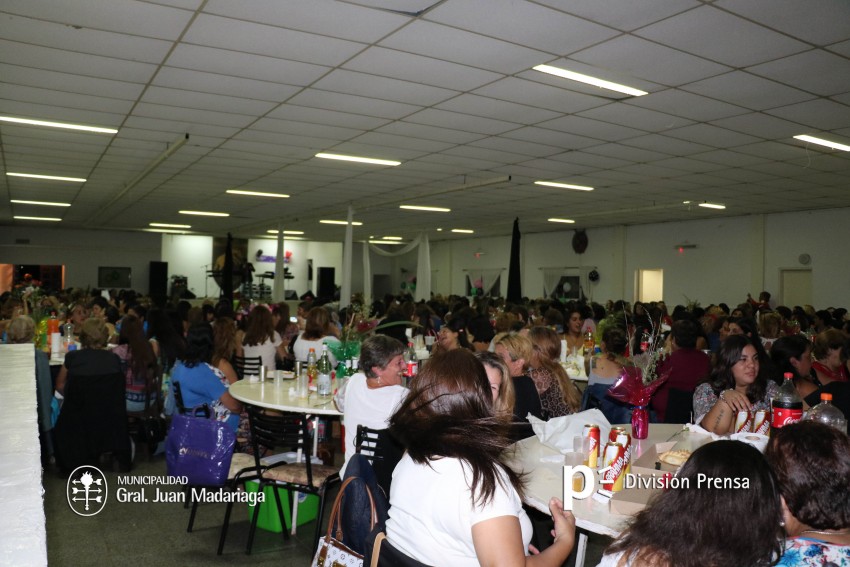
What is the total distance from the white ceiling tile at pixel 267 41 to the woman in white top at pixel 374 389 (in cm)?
196

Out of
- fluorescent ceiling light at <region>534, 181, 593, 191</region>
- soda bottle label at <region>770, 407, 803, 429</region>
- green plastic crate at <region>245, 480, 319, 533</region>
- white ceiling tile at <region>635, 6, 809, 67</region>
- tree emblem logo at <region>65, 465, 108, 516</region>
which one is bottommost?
tree emblem logo at <region>65, 465, 108, 516</region>

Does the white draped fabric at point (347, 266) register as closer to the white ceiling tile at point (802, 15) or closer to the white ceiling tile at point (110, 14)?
the white ceiling tile at point (110, 14)

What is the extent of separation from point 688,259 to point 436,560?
1425 cm

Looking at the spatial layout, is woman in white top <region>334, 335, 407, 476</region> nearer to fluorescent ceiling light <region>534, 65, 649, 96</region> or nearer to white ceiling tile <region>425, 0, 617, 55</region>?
white ceiling tile <region>425, 0, 617, 55</region>

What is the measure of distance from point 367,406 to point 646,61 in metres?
2.98

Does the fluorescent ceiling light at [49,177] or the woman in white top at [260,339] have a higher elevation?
the fluorescent ceiling light at [49,177]

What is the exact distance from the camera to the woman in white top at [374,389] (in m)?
3.60

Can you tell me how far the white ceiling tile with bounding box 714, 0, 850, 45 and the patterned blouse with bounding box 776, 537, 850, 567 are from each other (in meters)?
2.92

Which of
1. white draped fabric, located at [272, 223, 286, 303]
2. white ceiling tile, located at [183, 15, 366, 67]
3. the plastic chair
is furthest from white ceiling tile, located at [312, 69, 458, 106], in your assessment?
white draped fabric, located at [272, 223, 286, 303]

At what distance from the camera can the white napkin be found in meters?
3.13

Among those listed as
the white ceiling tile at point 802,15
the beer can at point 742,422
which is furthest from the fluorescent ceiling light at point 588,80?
the beer can at point 742,422

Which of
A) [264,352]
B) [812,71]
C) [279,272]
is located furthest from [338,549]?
[279,272]

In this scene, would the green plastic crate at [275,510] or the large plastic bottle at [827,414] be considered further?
the green plastic crate at [275,510]

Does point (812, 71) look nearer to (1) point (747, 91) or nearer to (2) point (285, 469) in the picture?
(1) point (747, 91)
